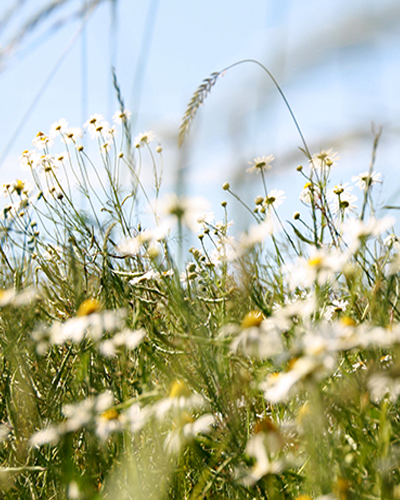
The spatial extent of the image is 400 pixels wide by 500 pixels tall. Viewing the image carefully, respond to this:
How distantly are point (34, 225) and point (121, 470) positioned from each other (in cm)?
167

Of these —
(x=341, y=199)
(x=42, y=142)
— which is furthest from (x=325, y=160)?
(x=42, y=142)

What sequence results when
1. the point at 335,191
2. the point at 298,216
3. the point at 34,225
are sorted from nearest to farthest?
the point at 335,191
the point at 298,216
the point at 34,225

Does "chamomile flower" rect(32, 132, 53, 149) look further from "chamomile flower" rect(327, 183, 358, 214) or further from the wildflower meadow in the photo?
"chamomile flower" rect(327, 183, 358, 214)

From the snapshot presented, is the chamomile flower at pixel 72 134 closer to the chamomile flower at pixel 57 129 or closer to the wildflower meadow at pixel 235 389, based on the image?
the chamomile flower at pixel 57 129

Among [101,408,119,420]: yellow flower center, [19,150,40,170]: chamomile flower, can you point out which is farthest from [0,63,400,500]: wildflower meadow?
[19,150,40,170]: chamomile flower

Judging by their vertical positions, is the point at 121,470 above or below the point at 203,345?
below

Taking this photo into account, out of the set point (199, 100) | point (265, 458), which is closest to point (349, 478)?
point (265, 458)

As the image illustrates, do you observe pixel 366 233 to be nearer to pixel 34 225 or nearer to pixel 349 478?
pixel 349 478

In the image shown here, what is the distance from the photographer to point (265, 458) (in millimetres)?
565

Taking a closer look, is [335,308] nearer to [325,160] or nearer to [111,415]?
[325,160]

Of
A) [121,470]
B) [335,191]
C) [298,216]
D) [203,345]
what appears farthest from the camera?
[298,216]

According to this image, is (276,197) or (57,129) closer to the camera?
(276,197)

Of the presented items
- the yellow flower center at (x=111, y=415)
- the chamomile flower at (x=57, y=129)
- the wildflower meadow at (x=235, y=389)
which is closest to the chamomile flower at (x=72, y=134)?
the chamomile flower at (x=57, y=129)

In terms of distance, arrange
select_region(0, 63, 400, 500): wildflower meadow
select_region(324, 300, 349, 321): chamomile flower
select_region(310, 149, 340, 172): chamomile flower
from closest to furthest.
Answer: select_region(0, 63, 400, 500): wildflower meadow → select_region(324, 300, 349, 321): chamomile flower → select_region(310, 149, 340, 172): chamomile flower
